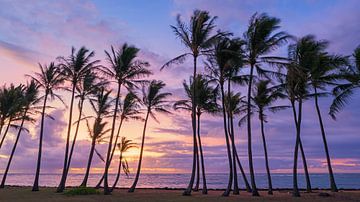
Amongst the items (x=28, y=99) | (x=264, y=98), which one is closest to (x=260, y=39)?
(x=264, y=98)

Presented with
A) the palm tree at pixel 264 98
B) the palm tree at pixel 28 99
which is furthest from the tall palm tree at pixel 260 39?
the palm tree at pixel 28 99

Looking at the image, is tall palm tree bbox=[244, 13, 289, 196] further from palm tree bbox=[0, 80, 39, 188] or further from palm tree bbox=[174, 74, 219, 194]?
palm tree bbox=[0, 80, 39, 188]

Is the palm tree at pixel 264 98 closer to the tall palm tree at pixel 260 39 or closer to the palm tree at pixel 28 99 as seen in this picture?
the tall palm tree at pixel 260 39

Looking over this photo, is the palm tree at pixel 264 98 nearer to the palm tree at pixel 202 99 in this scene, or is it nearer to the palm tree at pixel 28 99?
the palm tree at pixel 202 99

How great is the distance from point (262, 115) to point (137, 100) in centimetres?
1200

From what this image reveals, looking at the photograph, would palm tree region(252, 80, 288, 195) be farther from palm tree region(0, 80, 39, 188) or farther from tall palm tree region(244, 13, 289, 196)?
palm tree region(0, 80, 39, 188)

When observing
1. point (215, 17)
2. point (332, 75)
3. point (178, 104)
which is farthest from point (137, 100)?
point (332, 75)

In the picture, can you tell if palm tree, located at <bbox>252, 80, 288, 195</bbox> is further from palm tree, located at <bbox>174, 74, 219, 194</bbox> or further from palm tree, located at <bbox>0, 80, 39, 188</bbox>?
palm tree, located at <bbox>0, 80, 39, 188</bbox>

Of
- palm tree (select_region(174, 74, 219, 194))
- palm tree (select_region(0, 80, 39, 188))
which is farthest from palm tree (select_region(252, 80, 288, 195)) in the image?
palm tree (select_region(0, 80, 39, 188))

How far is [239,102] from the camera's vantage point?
3678 centimetres

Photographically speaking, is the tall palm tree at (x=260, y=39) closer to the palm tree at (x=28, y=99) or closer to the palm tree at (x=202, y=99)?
the palm tree at (x=202, y=99)

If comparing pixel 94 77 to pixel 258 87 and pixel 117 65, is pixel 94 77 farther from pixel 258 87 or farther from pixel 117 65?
pixel 258 87

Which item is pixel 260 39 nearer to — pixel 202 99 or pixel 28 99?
pixel 202 99

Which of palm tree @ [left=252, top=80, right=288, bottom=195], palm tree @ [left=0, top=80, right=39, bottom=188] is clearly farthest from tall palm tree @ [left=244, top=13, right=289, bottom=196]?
palm tree @ [left=0, top=80, right=39, bottom=188]
